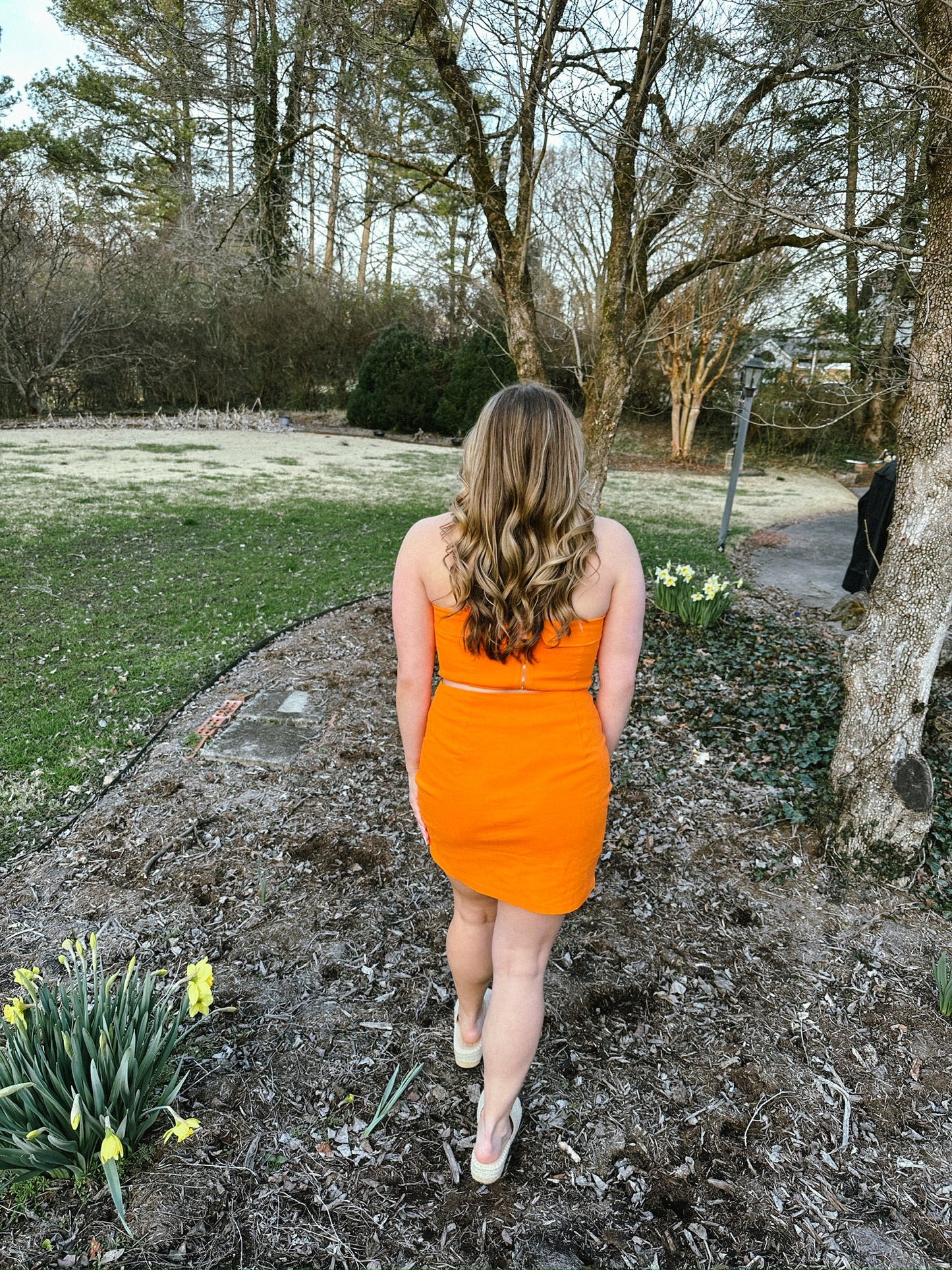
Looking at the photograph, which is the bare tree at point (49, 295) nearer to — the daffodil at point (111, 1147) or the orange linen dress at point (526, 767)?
the orange linen dress at point (526, 767)

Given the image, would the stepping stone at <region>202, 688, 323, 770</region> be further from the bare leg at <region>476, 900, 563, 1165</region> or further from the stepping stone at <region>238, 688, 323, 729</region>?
the bare leg at <region>476, 900, 563, 1165</region>

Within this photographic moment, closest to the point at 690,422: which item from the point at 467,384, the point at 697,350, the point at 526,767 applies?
the point at 697,350

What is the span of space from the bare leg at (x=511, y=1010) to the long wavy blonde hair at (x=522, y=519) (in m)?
0.61

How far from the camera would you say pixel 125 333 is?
18562mm

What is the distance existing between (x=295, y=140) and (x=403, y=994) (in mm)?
5612

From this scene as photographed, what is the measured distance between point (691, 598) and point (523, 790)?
12.4 feet

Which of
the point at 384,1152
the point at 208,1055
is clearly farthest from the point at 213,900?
the point at 384,1152

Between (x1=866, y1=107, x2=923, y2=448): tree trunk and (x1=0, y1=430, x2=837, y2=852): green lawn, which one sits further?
(x1=0, y1=430, x2=837, y2=852): green lawn

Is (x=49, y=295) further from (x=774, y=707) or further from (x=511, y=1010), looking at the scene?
(x=511, y=1010)

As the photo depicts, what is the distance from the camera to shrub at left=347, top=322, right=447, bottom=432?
64.9ft

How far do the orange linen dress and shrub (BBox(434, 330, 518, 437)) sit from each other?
1853cm

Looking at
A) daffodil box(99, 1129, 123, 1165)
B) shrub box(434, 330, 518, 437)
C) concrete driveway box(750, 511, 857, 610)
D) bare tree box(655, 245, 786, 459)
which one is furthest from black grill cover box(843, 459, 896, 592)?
shrub box(434, 330, 518, 437)

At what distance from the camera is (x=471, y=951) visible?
67.3 inches

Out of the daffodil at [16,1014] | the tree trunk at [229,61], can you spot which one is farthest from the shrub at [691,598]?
the tree trunk at [229,61]
